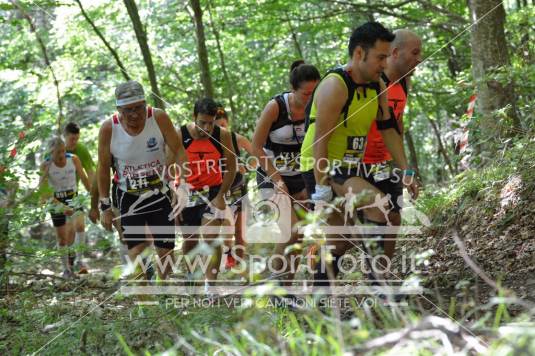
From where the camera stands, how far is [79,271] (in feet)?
36.0

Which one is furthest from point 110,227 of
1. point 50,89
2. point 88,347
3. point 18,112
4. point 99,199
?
point 50,89

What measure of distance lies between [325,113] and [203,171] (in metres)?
3.06

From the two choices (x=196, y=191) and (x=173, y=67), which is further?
(x=173, y=67)

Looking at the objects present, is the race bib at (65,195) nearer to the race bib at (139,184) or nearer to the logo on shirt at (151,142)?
the race bib at (139,184)

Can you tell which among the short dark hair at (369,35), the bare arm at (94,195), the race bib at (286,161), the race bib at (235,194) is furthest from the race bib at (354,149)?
the race bib at (235,194)

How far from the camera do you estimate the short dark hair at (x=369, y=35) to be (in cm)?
524

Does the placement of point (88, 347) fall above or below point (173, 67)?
below

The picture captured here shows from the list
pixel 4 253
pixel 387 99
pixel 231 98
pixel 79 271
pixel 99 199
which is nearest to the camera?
pixel 387 99

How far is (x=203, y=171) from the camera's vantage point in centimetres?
802

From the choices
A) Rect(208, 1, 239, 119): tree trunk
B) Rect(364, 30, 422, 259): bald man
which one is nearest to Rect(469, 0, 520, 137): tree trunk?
Rect(364, 30, 422, 259): bald man

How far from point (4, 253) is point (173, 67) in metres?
12.2

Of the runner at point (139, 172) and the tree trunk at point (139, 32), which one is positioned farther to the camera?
the tree trunk at point (139, 32)

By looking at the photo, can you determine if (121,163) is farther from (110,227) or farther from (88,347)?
(88,347)

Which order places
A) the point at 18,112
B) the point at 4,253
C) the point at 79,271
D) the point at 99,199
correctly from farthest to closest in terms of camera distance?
1. the point at 18,112
2. the point at 79,271
3. the point at 99,199
4. the point at 4,253
